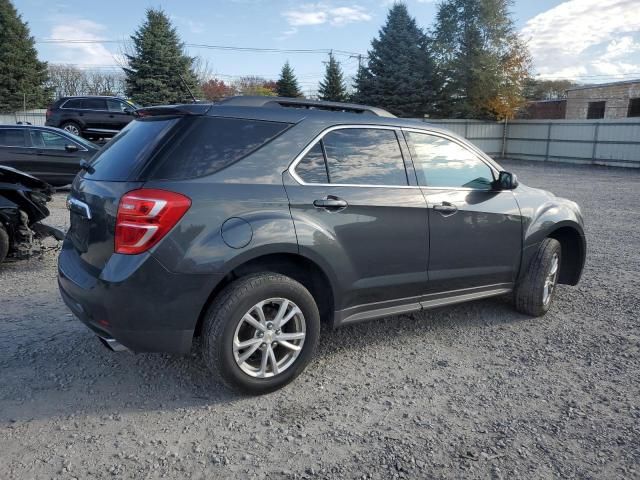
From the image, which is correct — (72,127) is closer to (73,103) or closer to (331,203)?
(73,103)

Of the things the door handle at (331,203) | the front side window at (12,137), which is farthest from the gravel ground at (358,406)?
the front side window at (12,137)

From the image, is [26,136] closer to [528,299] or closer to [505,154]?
[528,299]

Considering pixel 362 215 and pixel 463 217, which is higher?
pixel 362 215

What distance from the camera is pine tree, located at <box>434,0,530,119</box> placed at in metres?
31.8

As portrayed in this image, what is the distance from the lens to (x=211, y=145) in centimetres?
308

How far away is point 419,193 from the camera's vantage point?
149 inches

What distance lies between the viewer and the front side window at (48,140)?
36.2 ft

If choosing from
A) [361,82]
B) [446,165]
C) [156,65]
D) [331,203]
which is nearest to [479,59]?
[361,82]

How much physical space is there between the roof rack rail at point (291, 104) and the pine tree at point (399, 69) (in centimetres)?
2973

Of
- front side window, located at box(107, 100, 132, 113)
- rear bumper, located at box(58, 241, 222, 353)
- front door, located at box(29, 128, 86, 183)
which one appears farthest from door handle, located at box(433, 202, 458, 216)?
front side window, located at box(107, 100, 132, 113)

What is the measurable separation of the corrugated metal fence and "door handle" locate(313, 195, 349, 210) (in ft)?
81.3

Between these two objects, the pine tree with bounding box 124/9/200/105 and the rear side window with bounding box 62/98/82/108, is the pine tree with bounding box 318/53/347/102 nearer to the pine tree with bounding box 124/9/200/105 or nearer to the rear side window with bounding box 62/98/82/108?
the pine tree with bounding box 124/9/200/105

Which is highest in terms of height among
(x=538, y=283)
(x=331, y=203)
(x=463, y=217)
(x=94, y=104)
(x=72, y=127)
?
(x=94, y=104)

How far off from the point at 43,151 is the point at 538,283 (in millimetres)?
10536
